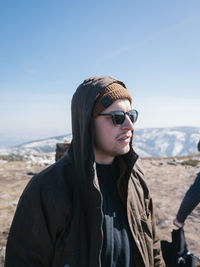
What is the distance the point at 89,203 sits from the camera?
1965 millimetres

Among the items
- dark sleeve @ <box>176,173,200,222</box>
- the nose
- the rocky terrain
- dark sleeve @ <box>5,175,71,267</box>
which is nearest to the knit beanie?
the nose

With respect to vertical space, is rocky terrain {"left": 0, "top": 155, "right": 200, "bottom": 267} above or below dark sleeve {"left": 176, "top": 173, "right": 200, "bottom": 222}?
below

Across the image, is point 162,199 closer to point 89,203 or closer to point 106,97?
point 89,203

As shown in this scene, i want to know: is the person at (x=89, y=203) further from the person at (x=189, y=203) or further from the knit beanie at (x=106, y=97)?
the person at (x=189, y=203)

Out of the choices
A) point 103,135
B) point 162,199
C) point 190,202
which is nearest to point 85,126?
Result: point 103,135

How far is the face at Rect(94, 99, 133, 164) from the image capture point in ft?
6.91

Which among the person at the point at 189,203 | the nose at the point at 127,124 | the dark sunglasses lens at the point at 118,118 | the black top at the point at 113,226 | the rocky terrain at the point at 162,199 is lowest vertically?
the rocky terrain at the point at 162,199

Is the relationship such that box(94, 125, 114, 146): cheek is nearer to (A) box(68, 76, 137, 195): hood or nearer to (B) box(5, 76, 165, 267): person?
(B) box(5, 76, 165, 267): person

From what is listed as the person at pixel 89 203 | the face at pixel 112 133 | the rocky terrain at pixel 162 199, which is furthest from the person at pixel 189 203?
the face at pixel 112 133

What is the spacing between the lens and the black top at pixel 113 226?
6.45 feet

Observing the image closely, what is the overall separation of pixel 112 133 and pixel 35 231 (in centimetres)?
107

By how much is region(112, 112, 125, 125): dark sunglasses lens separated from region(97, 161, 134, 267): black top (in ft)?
1.53

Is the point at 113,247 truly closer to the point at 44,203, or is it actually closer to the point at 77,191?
the point at 77,191

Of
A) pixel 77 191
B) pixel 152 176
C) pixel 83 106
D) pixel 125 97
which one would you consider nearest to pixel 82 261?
pixel 77 191
